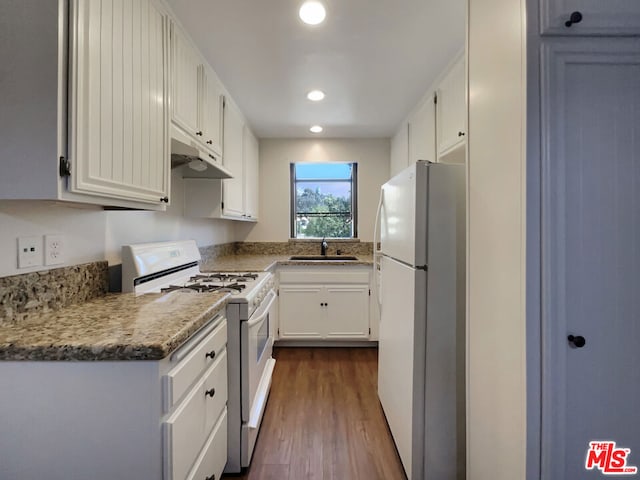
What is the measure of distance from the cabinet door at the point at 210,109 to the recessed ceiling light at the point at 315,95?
2.32 ft

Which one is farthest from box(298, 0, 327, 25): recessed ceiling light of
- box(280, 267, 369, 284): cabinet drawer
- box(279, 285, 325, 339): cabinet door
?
box(279, 285, 325, 339): cabinet door

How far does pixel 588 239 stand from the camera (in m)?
0.88

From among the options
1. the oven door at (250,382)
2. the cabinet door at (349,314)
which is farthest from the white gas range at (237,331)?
the cabinet door at (349,314)

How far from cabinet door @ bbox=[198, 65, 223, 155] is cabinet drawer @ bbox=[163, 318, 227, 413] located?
128cm

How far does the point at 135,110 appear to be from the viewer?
118 cm

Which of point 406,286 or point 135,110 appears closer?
point 135,110

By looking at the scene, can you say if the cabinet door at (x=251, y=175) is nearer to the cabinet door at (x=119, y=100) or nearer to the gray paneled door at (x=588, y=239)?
the cabinet door at (x=119, y=100)

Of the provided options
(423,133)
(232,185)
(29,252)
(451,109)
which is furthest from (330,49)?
(29,252)

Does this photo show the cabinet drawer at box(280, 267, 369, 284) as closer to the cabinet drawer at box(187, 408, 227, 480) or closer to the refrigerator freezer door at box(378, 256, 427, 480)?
the refrigerator freezer door at box(378, 256, 427, 480)

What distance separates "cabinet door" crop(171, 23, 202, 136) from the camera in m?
1.55

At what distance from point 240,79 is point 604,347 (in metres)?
2.49

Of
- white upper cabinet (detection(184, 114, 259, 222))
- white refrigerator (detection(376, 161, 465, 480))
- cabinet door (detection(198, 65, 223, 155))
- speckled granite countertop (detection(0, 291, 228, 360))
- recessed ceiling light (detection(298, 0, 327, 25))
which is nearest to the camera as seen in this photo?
speckled granite countertop (detection(0, 291, 228, 360))

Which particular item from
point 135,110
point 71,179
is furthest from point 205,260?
point 71,179

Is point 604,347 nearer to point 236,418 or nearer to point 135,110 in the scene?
point 236,418
